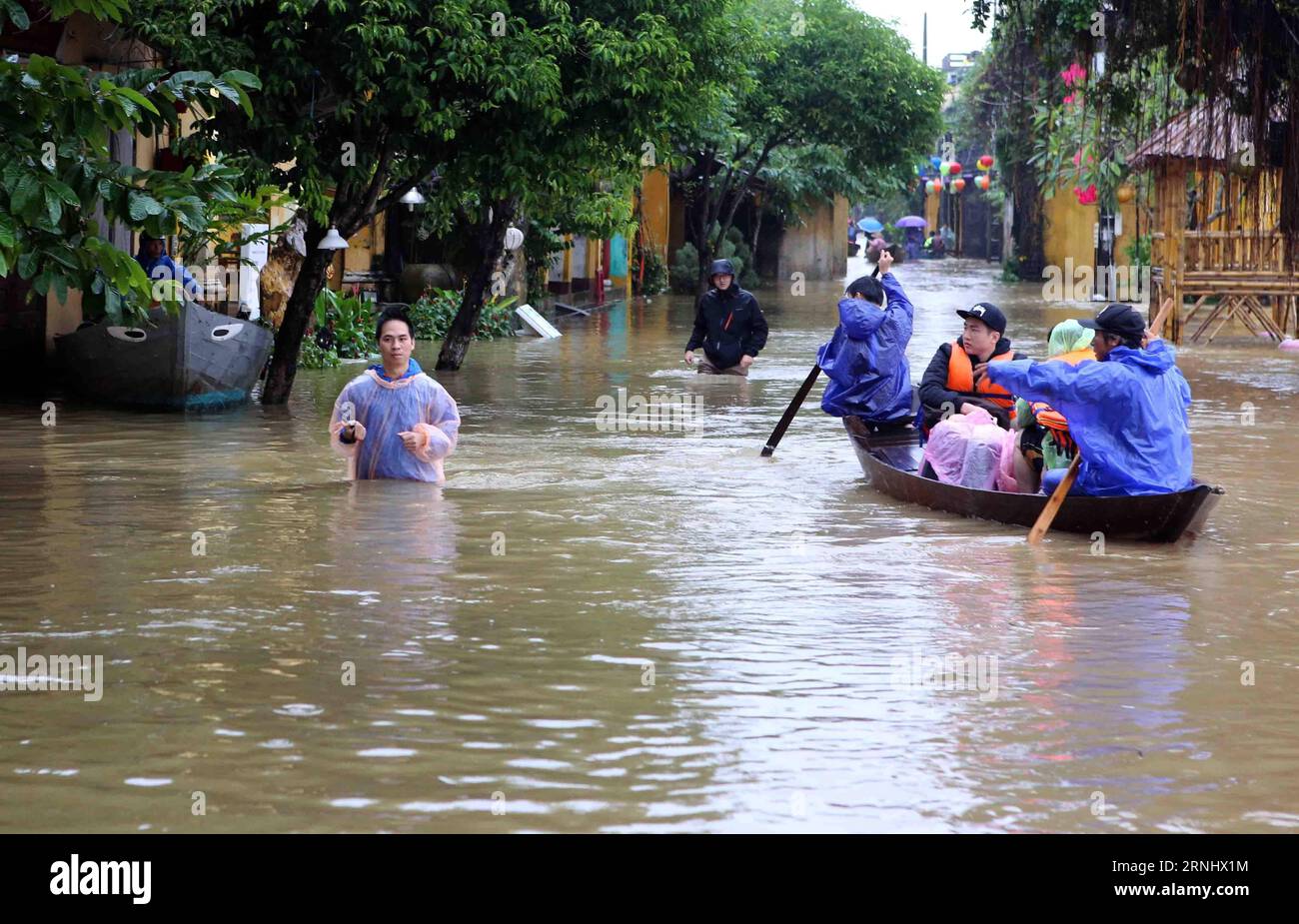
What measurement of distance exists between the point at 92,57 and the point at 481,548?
10.2 m

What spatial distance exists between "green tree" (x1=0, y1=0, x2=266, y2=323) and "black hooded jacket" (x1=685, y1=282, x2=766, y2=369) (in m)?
10.3

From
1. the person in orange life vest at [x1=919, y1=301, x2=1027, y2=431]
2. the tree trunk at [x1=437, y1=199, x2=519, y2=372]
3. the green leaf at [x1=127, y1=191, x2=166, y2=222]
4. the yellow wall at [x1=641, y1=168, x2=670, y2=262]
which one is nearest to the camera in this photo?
the green leaf at [x1=127, y1=191, x2=166, y2=222]

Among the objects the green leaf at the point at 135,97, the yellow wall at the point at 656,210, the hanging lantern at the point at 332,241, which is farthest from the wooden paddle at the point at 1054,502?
the yellow wall at the point at 656,210

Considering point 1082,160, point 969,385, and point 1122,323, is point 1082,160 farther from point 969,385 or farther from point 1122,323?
point 1122,323

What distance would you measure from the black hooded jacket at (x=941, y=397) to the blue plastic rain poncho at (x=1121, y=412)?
167 cm

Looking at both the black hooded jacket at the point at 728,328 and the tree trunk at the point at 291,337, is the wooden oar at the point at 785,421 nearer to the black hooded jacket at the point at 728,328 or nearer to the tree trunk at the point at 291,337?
the black hooded jacket at the point at 728,328

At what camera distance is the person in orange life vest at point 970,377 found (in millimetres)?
12062

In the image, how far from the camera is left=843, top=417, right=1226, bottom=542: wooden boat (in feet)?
33.2

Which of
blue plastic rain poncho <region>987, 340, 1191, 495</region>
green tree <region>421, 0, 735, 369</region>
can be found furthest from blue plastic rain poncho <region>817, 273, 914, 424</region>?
blue plastic rain poncho <region>987, 340, 1191, 495</region>

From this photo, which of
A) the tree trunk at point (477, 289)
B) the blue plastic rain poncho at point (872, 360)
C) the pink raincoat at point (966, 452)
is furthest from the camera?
the tree trunk at point (477, 289)

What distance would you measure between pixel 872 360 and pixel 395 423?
484 cm

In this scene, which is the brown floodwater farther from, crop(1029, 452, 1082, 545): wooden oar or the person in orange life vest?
the person in orange life vest
